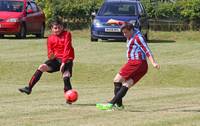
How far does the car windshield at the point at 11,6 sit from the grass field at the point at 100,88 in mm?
1232

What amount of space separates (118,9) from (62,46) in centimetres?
1614

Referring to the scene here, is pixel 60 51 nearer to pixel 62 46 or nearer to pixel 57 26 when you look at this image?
pixel 62 46

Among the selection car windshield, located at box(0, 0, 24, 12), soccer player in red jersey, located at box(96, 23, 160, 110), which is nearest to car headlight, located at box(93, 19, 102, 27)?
car windshield, located at box(0, 0, 24, 12)

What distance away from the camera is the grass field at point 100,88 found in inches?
429

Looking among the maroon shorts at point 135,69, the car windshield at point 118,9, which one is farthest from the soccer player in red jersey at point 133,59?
the car windshield at point 118,9

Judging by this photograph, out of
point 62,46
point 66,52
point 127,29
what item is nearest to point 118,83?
point 127,29

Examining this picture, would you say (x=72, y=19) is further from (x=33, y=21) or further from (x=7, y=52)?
(x=7, y=52)

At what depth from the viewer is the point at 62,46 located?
13086 mm

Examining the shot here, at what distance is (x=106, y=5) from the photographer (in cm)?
2944

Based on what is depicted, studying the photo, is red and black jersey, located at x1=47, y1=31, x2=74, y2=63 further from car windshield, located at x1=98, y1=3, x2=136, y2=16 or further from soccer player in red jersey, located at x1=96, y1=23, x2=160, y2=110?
car windshield, located at x1=98, y1=3, x2=136, y2=16

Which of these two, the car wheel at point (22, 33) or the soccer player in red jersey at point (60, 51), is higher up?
the soccer player in red jersey at point (60, 51)

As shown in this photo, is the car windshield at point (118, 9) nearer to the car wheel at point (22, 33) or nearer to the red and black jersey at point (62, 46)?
the car wheel at point (22, 33)

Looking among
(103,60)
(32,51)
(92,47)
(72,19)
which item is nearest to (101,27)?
(92,47)

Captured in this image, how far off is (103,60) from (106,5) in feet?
24.5
